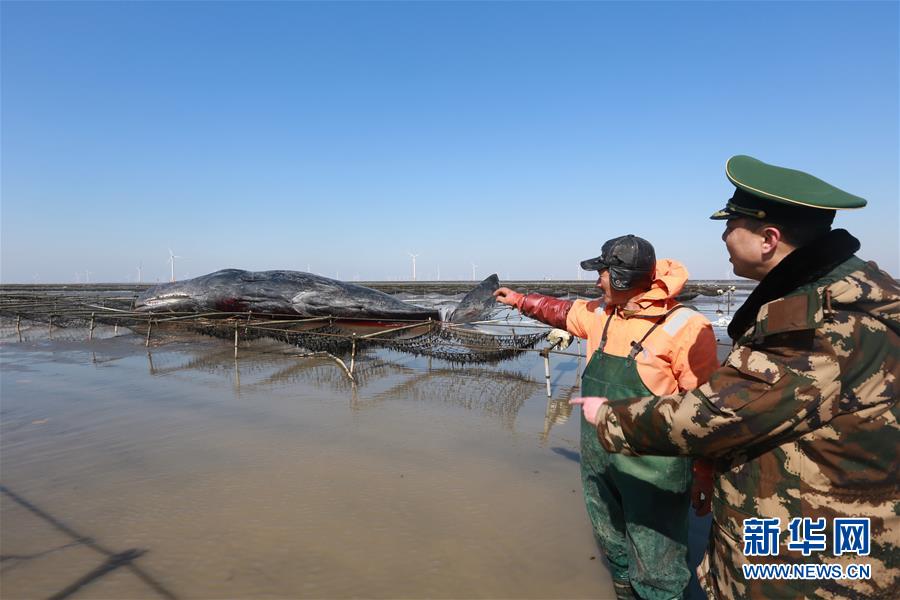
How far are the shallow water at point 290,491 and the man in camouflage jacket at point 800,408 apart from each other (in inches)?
73.4

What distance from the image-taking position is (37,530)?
3.39m

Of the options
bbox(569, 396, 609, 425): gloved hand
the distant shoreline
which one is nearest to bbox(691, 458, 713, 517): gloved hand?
bbox(569, 396, 609, 425): gloved hand

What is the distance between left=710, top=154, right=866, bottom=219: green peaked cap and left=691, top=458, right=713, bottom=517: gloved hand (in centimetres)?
108

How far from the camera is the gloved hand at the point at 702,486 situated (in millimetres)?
1970

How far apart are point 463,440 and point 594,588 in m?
2.57

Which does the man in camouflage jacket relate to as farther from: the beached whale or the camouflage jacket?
the beached whale

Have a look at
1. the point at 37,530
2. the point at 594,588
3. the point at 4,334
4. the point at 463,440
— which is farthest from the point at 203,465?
the point at 4,334

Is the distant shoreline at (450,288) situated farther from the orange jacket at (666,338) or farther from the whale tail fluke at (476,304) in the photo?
the orange jacket at (666,338)

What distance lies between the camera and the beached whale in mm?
11500

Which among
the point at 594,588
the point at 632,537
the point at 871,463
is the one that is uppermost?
the point at 871,463

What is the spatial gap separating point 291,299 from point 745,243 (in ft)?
40.3

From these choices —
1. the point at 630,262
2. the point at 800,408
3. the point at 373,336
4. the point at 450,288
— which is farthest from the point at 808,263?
the point at 450,288

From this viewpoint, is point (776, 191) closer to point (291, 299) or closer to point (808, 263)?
point (808, 263)

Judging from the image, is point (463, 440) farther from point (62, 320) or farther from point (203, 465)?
point (62, 320)
